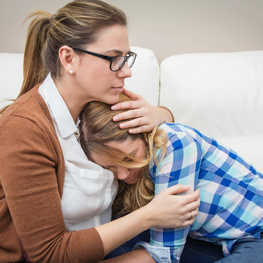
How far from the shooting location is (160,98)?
1623mm

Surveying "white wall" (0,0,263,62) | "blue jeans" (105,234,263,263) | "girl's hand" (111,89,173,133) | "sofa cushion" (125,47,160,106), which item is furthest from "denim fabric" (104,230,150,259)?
"white wall" (0,0,263,62)

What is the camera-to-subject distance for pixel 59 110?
1.01 metres

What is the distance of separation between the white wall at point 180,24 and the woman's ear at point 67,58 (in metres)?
0.91

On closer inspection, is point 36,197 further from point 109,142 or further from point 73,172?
point 109,142

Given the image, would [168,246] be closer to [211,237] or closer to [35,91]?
[211,237]

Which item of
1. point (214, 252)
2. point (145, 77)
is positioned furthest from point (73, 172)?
point (145, 77)

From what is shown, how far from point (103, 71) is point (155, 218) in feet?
1.62

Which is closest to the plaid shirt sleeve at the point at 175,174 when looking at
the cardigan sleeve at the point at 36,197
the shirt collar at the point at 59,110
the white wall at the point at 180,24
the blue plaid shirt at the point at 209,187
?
the blue plaid shirt at the point at 209,187

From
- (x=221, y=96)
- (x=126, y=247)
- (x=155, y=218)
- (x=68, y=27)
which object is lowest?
(x=126, y=247)

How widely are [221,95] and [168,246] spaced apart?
0.86 metres

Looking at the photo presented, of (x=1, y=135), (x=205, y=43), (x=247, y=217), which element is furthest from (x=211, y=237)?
(x=205, y=43)

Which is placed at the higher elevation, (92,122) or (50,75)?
(50,75)

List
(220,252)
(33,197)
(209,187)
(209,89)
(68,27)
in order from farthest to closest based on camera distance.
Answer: (209,89), (220,252), (209,187), (68,27), (33,197)

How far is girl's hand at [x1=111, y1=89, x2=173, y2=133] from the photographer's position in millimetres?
1006
